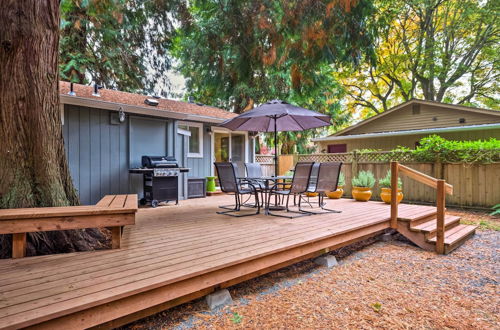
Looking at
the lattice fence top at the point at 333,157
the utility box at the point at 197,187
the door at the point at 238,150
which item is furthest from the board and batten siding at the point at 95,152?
the lattice fence top at the point at 333,157

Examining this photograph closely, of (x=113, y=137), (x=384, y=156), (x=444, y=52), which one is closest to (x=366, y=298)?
(x=113, y=137)

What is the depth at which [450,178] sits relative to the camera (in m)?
6.86

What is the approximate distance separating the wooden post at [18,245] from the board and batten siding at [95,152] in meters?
3.29

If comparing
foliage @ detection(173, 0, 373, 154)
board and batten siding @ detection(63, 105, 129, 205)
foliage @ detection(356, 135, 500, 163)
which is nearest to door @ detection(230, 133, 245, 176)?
foliage @ detection(173, 0, 373, 154)

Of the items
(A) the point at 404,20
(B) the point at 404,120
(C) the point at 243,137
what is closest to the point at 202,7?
(C) the point at 243,137

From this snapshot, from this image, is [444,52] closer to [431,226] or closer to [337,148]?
[337,148]

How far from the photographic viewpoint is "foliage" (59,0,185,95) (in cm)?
845

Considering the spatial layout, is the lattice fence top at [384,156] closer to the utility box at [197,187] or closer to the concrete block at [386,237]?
the concrete block at [386,237]

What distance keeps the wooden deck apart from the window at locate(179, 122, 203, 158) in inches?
171

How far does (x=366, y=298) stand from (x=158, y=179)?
4507 millimetres

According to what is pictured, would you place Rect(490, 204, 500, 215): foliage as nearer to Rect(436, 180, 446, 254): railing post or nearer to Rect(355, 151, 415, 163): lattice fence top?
Rect(355, 151, 415, 163): lattice fence top

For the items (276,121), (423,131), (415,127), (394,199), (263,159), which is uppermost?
(415,127)

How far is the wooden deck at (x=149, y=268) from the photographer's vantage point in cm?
163

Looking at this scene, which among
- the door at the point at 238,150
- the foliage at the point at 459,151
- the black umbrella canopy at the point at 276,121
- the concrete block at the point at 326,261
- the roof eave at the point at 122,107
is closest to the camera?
the concrete block at the point at 326,261
